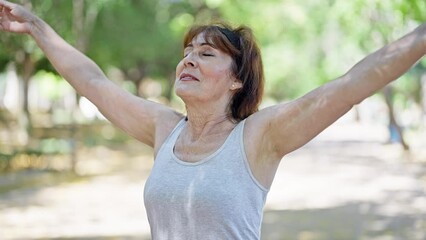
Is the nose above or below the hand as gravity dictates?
below

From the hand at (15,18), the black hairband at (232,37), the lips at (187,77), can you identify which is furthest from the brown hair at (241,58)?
the hand at (15,18)

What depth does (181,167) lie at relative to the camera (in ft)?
7.95

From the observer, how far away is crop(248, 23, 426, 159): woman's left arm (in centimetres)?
216

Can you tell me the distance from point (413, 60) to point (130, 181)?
17765 millimetres

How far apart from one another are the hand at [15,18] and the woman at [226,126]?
1.53ft

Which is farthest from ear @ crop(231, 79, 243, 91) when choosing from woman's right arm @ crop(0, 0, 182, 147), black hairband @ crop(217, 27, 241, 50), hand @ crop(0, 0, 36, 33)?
hand @ crop(0, 0, 36, 33)

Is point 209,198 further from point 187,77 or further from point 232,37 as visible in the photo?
point 232,37

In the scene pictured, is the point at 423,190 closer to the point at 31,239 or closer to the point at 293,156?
the point at 31,239

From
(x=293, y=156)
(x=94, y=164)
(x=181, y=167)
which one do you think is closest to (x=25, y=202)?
(x=94, y=164)

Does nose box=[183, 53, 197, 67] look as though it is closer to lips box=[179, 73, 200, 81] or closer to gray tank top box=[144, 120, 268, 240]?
lips box=[179, 73, 200, 81]

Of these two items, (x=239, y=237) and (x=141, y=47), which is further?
(x=141, y=47)

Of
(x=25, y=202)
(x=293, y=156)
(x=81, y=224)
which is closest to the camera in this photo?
(x=81, y=224)

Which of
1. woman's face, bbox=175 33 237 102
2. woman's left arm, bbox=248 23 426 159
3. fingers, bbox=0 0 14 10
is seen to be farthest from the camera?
fingers, bbox=0 0 14 10

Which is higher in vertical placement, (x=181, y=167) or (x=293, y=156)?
(x=181, y=167)
